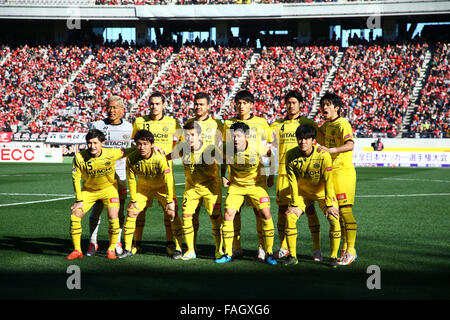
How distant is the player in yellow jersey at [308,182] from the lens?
7118mm

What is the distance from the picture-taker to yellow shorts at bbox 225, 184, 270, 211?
7.48 m

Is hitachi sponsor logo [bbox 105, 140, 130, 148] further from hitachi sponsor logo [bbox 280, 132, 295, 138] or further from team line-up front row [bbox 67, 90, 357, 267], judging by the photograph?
hitachi sponsor logo [bbox 280, 132, 295, 138]

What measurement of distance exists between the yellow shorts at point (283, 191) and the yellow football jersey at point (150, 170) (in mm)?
1547

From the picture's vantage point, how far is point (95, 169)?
783 centimetres

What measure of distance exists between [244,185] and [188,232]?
104 centimetres

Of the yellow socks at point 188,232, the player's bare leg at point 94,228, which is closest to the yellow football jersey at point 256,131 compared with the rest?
the yellow socks at point 188,232

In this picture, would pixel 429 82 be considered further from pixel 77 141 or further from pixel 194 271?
pixel 194 271

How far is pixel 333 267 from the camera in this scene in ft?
23.2

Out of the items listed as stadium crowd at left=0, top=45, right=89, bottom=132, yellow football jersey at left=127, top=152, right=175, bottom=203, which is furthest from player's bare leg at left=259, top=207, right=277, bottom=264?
stadium crowd at left=0, top=45, right=89, bottom=132

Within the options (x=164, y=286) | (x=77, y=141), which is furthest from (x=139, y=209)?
(x=77, y=141)

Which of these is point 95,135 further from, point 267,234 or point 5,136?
point 5,136

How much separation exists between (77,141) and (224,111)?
435 inches
